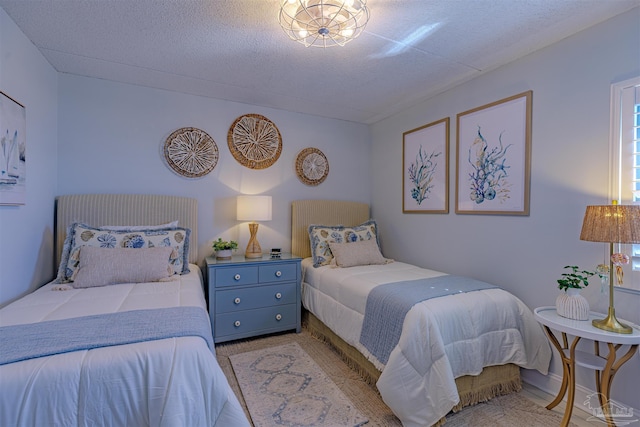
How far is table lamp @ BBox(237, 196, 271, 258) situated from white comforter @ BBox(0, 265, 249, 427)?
1.73 metres

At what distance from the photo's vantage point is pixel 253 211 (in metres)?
2.92

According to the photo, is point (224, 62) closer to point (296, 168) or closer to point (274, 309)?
point (296, 168)

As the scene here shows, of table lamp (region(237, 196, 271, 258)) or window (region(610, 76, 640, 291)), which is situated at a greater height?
window (region(610, 76, 640, 291))

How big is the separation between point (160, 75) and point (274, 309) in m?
2.39

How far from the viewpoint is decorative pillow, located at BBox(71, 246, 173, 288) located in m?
2.02

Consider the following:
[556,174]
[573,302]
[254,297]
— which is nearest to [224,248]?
[254,297]

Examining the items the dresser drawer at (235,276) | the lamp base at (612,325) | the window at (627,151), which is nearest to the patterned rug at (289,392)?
the dresser drawer at (235,276)

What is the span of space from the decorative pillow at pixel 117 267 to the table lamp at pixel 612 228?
8.93ft

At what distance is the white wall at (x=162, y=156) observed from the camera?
2.62 m

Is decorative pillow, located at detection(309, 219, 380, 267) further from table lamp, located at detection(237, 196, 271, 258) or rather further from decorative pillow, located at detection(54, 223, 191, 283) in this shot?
decorative pillow, located at detection(54, 223, 191, 283)

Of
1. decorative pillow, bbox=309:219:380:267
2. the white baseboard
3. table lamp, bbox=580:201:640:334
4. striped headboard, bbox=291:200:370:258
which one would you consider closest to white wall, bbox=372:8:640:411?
the white baseboard

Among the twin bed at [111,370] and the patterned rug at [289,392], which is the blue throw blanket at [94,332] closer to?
the twin bed at [111,370]

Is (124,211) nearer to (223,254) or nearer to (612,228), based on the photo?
(223,254)

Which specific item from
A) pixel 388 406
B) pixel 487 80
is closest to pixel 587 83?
pixel 487 80
